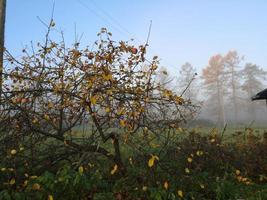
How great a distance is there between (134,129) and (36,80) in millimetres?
1738

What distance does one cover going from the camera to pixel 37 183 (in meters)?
4.59

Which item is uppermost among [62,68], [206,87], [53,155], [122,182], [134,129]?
[206,87]

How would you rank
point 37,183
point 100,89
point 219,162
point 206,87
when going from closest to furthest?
1. point 37,183
2. point 100,89
3. point 219,162
4. point 206,87

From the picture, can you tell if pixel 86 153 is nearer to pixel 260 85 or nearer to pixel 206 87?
pixel 206 87

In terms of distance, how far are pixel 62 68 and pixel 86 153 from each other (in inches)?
61.0

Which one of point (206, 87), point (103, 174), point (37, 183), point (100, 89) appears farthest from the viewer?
point (206, 87)

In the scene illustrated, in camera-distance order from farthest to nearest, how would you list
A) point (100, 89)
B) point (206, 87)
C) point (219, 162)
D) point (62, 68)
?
point (206, 87) < point (219, 162) < point (62, 68) < point (100, 89)

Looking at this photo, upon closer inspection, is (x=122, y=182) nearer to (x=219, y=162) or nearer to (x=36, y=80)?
(x=36, y=80)

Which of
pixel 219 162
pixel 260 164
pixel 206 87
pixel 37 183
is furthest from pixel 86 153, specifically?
pixel 206 87

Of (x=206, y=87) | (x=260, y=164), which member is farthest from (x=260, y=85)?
(x=260, y=164)

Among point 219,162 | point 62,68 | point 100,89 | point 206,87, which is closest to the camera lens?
point 100,89

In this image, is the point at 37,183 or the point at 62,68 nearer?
the point at 37,183

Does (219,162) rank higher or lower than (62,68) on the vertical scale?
lower

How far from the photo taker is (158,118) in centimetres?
618
